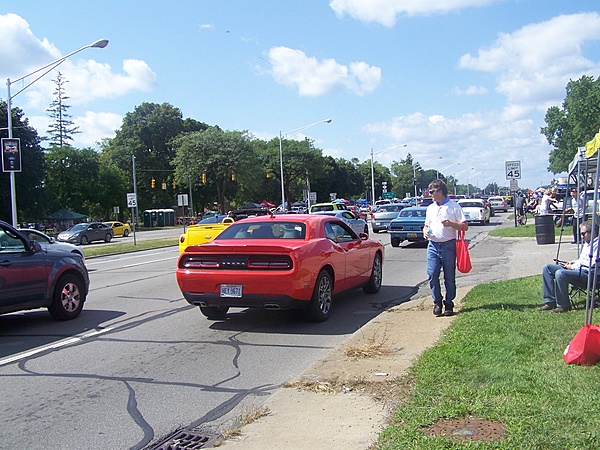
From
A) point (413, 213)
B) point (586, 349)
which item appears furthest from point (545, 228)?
point (586, 349)

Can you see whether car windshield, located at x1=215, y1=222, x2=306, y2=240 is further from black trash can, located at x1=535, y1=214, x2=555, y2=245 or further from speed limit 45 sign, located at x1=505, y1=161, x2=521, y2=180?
speed limit 45 sign, located at x1=505, y1=161, x2=521, y2=180

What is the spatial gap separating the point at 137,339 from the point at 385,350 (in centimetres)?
347

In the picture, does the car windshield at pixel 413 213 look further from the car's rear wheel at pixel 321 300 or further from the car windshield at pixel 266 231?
the car's rear wheel at pixel 321 300

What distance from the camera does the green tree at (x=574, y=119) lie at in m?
76.9

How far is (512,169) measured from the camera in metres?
30.7

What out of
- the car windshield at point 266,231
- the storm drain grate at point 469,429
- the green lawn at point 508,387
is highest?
the car windshield at point 266,231

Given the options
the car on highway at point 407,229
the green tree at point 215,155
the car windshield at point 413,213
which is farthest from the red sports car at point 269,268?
the green tree at point 215,155

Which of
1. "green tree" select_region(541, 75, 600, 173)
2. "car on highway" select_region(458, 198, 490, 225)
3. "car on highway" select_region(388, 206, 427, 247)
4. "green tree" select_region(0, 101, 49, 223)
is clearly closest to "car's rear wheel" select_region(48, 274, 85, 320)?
"car on highway" select_region(388, 206, 427, 247)

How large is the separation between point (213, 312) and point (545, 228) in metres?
13.6

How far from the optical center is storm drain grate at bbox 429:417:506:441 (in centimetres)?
396

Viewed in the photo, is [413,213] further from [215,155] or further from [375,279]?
[215,155]

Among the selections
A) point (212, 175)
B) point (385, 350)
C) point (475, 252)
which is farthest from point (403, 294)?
point (212, 175)

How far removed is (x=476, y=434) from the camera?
402 cm

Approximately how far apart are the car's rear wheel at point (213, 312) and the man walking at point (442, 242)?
313cm
